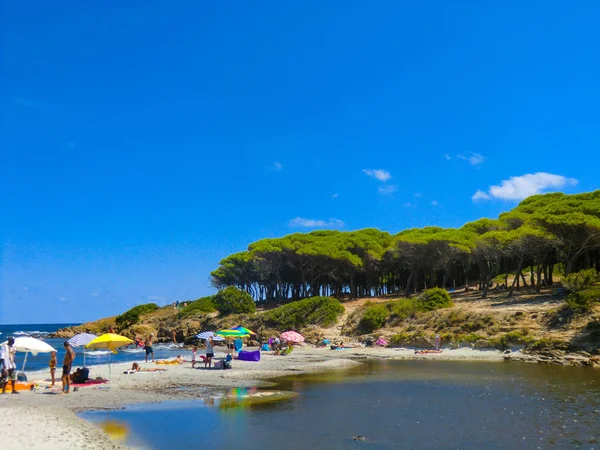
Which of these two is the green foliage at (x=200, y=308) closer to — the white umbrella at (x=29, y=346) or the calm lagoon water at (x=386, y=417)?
the calm lagoon water at (x=386, y=417)

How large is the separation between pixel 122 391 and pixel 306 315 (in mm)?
36928

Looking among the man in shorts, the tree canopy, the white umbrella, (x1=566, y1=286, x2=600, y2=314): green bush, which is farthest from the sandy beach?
the tree canopy

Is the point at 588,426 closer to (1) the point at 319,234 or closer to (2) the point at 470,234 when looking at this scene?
(2) the point at 470,234

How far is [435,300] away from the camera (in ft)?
157

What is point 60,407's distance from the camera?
16312 millimetres

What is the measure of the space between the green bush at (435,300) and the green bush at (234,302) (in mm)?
25817

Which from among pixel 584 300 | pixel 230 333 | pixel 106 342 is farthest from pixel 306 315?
pixel 106 342

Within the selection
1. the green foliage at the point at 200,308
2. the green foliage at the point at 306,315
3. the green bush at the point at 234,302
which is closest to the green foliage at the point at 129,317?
the green foliage at the point at 200,308

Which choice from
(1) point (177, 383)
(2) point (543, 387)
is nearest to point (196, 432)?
(1) point (177, 383)

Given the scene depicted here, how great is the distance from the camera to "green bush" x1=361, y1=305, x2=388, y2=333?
48.6 meters

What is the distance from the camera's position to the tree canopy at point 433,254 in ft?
139

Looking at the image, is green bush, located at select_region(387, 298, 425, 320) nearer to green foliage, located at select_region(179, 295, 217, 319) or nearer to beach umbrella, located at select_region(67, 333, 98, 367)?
beach umbrella, located at select_region(67, 333, 98, 367)

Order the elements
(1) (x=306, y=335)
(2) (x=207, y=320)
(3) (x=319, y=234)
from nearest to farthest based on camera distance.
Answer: (1) (x=306, y=335), (2) (x=207, y=320), (3) (x=319, y=234)

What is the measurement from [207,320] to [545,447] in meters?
58.9
